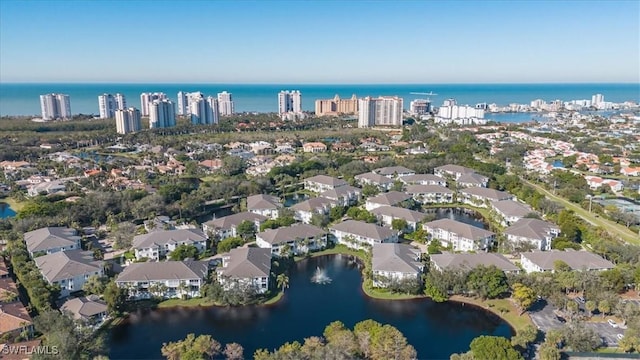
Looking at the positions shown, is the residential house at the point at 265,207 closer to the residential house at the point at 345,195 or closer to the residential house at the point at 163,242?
the residential house at the point at 345,195

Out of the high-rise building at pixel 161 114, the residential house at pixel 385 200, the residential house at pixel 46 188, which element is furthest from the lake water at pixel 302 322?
the high-rise building at pixel 161 114

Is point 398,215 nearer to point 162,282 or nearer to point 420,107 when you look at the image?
point 162,282

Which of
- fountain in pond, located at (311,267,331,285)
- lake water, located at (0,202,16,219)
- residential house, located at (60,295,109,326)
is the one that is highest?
residential house, located at (60,295,109,326)

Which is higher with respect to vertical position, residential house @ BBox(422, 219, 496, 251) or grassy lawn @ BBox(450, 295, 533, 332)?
residential house @ BBox(422, 219, 496, 251)

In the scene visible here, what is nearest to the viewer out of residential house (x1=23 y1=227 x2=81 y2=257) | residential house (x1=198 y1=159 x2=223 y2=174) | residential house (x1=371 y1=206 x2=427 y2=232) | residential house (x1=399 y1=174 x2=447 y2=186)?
residential house (x1=23 y1=227 x2=81 y2=257)

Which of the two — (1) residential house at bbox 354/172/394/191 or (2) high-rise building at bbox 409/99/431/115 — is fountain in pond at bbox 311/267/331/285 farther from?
(2) high-rise building at bbox 409/99/431/115

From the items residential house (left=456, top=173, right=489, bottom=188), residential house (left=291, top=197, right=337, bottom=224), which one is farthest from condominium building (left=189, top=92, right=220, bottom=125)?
residential house (left=291, top=197, right=337, bottom=224)

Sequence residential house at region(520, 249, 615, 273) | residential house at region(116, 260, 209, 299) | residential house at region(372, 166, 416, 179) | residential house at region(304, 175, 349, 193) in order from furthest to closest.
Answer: residential house at region(372, 166, 416, 179), residential house at region(304, 175, 349, 193), residential house at region(520, 249, 615, 273), residential house at region(116, 260, 209, 299)

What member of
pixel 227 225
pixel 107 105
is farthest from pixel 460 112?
pixel 227 225
